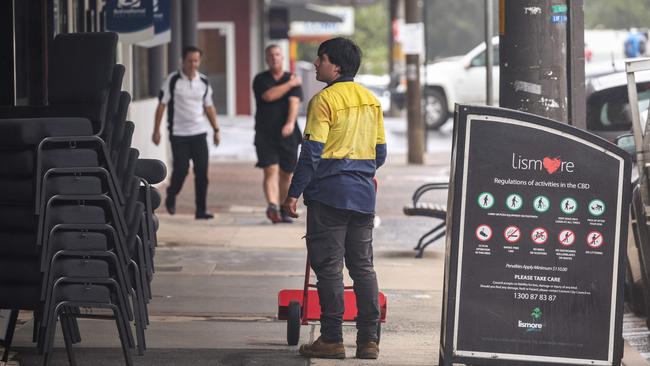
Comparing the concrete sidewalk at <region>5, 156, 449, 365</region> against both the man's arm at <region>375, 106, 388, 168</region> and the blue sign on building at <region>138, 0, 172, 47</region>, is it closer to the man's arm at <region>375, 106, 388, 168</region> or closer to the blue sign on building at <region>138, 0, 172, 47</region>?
the man's arm at <region>375, 106, 388, 168</region>

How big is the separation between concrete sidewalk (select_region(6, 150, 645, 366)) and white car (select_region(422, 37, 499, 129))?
45.4ft

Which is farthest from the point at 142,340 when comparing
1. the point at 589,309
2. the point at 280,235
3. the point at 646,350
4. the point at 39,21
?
the point at 280,235

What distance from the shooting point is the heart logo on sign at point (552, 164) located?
Result: 21.0ft

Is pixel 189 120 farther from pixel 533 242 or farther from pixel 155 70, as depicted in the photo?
pixel 533 242

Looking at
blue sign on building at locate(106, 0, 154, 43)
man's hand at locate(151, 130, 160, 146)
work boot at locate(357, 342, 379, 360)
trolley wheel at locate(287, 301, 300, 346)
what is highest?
blue sign on building at locate(106, 0, 154, 43)

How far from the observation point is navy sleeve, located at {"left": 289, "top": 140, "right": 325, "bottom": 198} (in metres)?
6.98

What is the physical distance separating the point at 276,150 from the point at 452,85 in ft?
55.9

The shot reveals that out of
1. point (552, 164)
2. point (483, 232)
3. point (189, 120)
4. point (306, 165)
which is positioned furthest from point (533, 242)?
point (189, 120)

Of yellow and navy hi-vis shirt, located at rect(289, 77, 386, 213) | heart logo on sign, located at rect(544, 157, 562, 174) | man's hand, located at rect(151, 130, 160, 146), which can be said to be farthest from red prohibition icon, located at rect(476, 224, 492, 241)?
man's hand, located at rect(151, 130, 160, 146)

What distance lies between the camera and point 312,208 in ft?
23.6

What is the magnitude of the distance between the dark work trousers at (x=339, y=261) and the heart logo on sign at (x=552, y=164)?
117 cm

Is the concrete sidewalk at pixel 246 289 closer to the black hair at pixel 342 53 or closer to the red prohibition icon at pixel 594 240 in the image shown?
the red prohibition icon at pixel 594 240

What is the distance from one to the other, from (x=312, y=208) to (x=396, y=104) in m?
30.2

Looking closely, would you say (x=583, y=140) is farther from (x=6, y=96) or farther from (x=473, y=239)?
(x=6, y=96)
